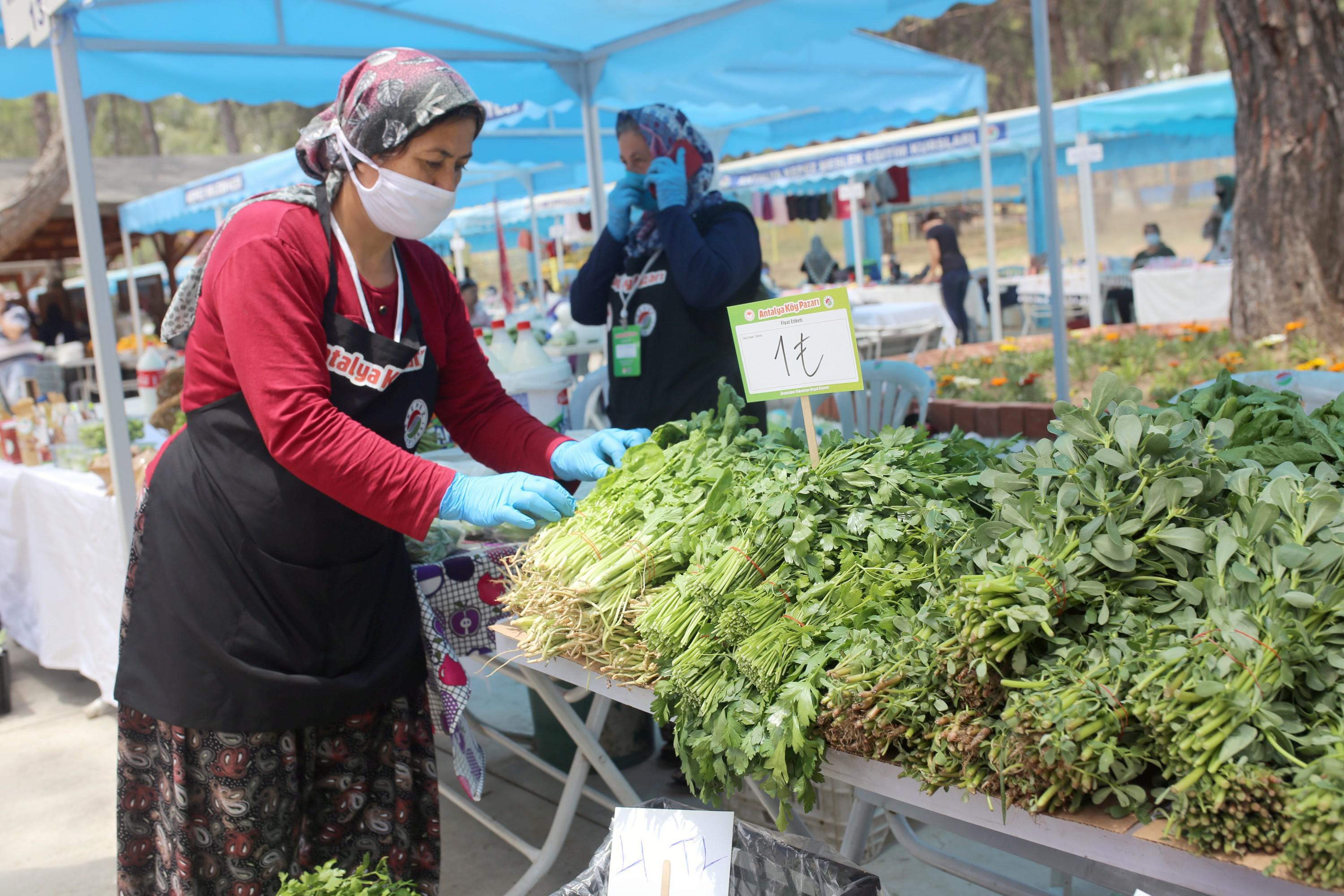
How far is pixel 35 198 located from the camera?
1024 centimetres

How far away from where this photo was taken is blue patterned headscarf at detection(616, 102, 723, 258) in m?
3.16

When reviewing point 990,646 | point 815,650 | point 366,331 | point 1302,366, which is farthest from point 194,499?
point 1302,366

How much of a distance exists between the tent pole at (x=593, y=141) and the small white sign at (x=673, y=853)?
10.8ft

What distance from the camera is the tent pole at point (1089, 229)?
9047 millimetres

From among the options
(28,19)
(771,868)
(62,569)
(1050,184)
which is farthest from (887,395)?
(62,569)

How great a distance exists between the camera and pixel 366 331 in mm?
1891

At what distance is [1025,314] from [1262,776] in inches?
478

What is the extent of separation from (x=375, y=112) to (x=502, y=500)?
718mm

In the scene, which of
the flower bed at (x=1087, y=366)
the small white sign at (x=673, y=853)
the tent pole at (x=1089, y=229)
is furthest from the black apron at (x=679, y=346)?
the tent pole at (x=1089, y=229)

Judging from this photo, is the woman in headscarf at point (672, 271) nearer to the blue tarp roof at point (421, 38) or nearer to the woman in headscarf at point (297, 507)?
the blue tarp roof at point (421, 38)

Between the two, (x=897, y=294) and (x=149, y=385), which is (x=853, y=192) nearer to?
(x=897, y=294)

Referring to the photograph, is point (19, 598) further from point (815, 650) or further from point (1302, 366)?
point (1302, 366)

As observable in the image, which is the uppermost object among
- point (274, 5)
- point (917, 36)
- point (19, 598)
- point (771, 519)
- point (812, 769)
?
point (917, 36)

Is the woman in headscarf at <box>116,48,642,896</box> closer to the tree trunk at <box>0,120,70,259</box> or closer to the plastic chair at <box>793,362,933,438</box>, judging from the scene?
the plastic chair at <box>793,362,933,438</box>
